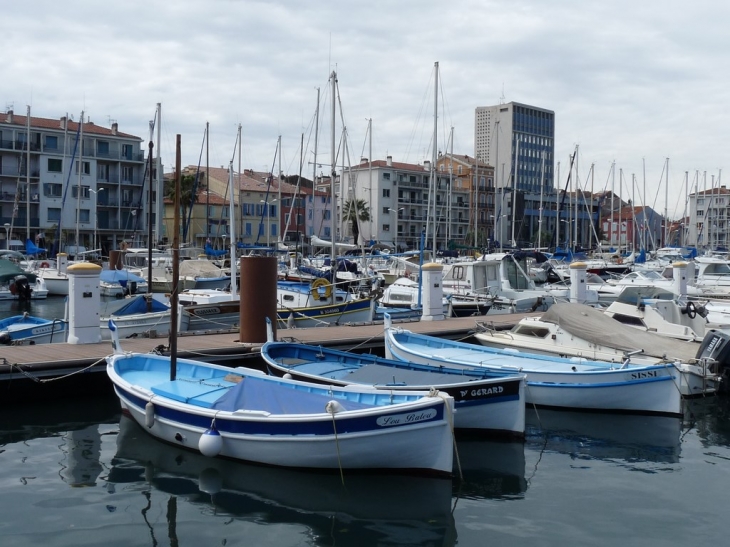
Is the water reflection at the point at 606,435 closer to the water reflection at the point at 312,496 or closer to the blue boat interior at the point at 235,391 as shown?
the water reflection at the point at 312,496

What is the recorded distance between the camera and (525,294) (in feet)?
98.9

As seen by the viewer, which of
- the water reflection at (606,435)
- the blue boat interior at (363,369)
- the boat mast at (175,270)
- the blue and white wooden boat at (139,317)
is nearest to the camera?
the boat mast at (175,270)

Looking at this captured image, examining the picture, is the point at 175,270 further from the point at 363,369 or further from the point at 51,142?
the point at 51,142

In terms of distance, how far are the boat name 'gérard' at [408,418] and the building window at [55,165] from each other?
71.8m

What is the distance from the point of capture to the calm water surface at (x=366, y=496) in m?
9.25

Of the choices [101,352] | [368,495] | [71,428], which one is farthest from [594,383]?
[101,352]

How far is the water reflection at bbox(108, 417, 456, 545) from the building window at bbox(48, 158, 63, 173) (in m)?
68.5

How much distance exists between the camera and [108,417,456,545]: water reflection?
9414 millimetres

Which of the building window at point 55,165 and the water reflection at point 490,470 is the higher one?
the building window at point 55,165

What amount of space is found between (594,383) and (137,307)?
48.6 feet

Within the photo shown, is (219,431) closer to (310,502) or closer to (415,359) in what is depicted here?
(310,502)

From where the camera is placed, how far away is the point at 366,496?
33.9 ft

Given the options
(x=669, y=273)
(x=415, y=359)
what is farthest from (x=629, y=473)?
(x=669, y=273)

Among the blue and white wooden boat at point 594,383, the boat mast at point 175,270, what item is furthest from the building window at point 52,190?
the blue and white wooden boat at point 594,383
